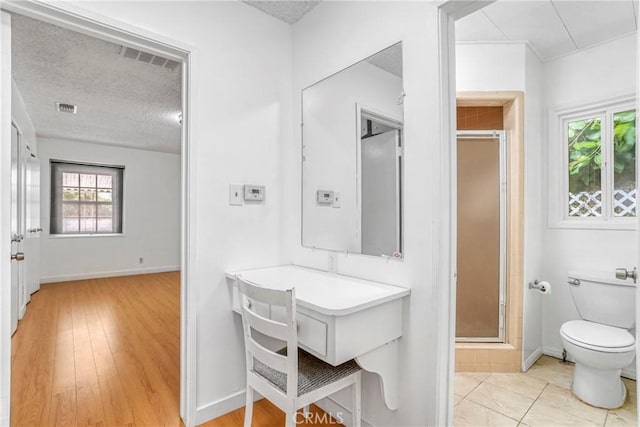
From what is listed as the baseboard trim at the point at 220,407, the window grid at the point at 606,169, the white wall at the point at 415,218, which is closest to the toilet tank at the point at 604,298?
the window grid at the point at 606,169

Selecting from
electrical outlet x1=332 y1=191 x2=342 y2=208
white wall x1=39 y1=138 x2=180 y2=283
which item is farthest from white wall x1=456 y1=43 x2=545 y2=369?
white wall x1=39 y1=138 x2=180 y2=283

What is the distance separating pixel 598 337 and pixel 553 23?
202cm

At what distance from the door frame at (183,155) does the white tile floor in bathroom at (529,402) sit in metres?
1.51

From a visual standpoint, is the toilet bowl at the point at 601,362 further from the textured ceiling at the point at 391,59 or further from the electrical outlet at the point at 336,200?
the textured ceiling at the point at 391,59

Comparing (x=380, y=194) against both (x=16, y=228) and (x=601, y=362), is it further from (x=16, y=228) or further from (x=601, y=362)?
(x=16, y=228)

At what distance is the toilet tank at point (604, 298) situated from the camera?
6.75ft

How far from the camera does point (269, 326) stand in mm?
1304

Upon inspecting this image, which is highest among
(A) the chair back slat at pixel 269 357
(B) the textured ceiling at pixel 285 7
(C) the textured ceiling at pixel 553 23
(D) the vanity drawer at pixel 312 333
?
(B) the textured ceiling at pixel 285 7

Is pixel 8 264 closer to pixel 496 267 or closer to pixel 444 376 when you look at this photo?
pixel 444 376

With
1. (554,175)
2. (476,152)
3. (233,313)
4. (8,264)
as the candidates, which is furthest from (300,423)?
(554,175)

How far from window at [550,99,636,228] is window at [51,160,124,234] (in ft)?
21.1

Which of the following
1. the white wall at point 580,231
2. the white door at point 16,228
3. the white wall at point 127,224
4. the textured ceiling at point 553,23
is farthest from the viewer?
the white wall at point 127,224

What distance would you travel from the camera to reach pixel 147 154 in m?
5.99

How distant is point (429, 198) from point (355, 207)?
0.49 metres
